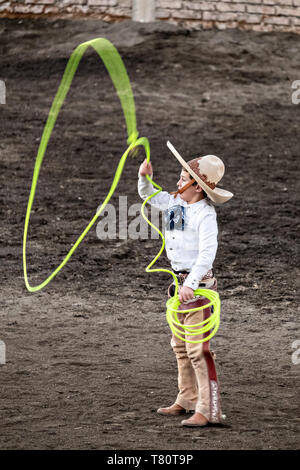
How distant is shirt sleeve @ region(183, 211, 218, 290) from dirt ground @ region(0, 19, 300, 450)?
0.92 m

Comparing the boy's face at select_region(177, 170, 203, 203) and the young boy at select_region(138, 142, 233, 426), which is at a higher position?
the boy's face at select_region(177, 170, 203, 203)

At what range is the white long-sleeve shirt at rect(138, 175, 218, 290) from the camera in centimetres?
511

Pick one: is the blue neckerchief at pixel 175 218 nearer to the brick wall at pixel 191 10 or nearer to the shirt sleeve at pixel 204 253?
the shirt sleeve at pixel 204 253

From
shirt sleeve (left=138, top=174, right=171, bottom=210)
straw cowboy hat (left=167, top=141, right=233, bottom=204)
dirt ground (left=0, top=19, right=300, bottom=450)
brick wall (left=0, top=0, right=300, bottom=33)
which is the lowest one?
dirt ground (left=0, top=19, right=300, bottom=450)

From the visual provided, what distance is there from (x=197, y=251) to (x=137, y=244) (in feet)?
17.2

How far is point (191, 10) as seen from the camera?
1611 centimetres

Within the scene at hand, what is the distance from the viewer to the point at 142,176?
5.41m

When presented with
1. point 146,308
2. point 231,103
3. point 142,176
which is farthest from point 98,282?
point 231,103

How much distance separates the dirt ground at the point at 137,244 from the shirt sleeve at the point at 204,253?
3.00 ft

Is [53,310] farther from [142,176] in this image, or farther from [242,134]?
[242,134]

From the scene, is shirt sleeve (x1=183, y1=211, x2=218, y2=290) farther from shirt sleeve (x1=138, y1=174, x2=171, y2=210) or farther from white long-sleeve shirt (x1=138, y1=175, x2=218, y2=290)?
shirt sleeve (x1=138, y1=174, x2=171, y2=210)

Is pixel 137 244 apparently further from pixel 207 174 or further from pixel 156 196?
pixel 207 174

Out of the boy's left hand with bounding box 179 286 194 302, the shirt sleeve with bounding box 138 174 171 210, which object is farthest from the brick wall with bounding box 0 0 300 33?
the boy's left hand with bounding box 179 286 194 302

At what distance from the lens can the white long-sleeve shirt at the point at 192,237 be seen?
5.11 m
